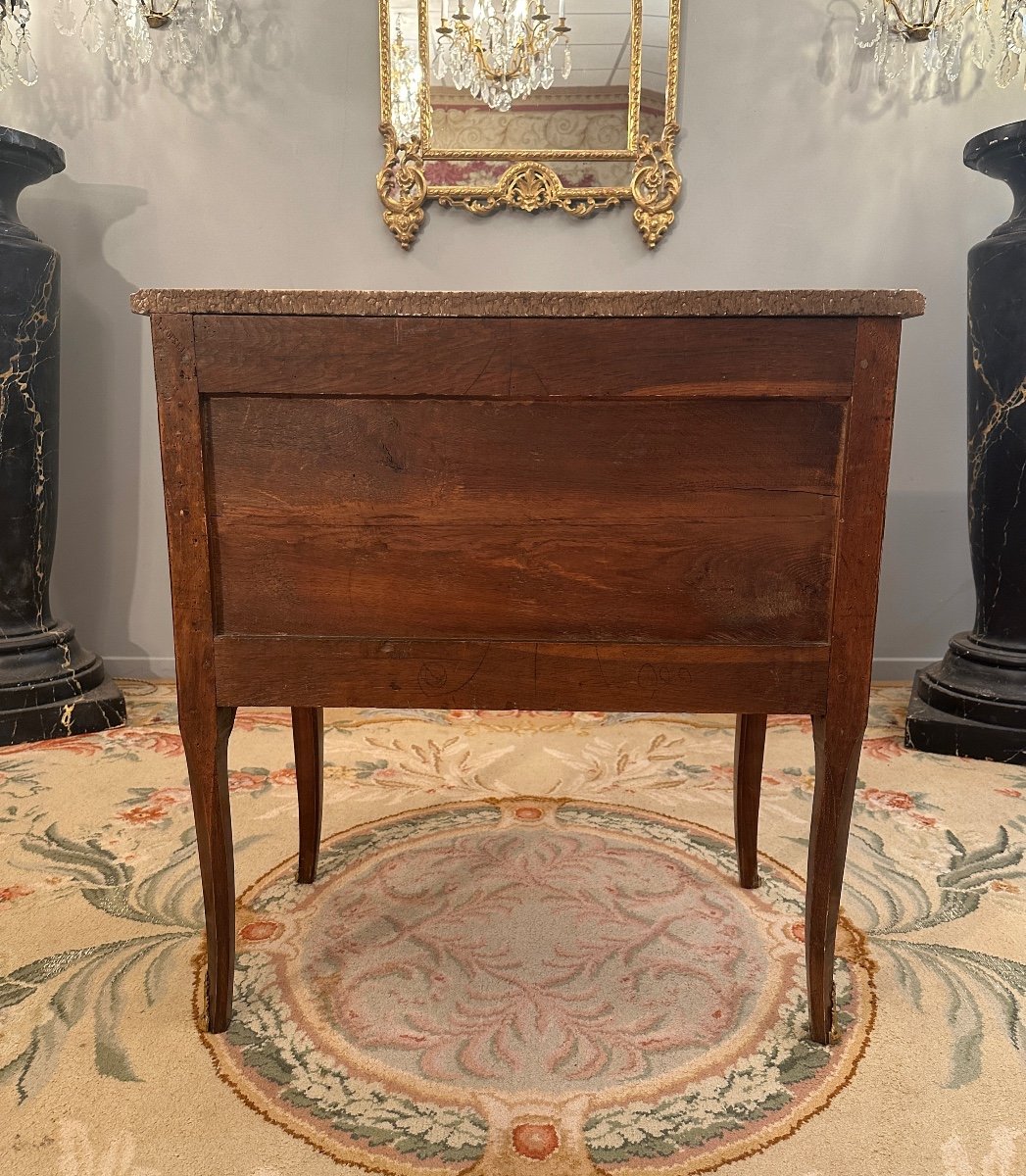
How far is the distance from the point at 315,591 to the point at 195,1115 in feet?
2.09

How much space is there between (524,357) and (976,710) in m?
1.85

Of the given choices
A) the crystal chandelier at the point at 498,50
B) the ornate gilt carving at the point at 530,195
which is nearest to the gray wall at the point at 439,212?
the ornate gilt carving at the point at 530,195

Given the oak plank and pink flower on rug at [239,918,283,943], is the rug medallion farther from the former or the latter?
the oak plank

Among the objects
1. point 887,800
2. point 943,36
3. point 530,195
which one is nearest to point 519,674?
point 887,800

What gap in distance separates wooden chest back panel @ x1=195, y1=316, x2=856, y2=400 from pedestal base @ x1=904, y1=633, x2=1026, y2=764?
5.35ft

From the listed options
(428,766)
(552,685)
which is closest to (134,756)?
(428,766)

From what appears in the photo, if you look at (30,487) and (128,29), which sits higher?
(128,29)

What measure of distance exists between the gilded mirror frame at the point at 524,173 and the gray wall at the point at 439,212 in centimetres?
5

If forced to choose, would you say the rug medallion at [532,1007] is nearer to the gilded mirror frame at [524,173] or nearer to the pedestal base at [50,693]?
the pedestal base at [50,693]

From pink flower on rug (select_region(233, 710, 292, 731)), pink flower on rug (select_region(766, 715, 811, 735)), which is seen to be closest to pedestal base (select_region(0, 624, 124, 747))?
pink flower on rug (select_region(233, 710, 292, 731))

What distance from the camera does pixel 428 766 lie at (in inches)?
85.0

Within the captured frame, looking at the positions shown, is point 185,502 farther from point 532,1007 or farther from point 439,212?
point 439,212

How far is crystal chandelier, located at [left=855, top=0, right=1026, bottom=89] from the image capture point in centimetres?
251

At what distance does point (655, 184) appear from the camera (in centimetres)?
263
